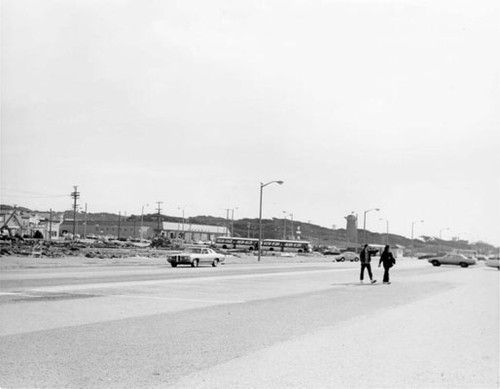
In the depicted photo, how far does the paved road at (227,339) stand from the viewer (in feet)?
24.6

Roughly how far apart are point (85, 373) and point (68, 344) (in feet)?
Result: 6.53

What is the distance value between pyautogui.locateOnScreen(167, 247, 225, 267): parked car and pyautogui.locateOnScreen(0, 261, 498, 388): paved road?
68.0ft

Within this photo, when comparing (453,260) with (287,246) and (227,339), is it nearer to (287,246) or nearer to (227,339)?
(287,246)

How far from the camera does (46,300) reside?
50.2ft

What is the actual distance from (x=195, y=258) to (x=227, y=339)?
30.1 metres

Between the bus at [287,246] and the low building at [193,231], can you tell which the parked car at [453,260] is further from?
the low building at [193,231]

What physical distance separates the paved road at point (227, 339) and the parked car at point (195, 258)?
20.7 m

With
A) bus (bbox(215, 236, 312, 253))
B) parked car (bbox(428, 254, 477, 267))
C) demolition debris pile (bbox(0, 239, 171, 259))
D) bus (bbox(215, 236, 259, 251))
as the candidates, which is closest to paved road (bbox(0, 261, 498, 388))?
demolition debris pile (bbox(0, 239, 171, 259))

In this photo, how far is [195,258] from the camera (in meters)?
40.2

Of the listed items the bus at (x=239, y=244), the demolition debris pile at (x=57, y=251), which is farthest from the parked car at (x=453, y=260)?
the bus at (x=239, y=244)

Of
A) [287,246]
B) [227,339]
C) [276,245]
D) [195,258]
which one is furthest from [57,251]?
[287,246]

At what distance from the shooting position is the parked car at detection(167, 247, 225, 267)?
39688 millimetres

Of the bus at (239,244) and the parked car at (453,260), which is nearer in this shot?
the parked car at (453,260)

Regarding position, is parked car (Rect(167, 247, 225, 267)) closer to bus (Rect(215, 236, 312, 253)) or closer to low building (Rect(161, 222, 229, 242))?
Result: bus (Rect(215, 236, 312, 253))
